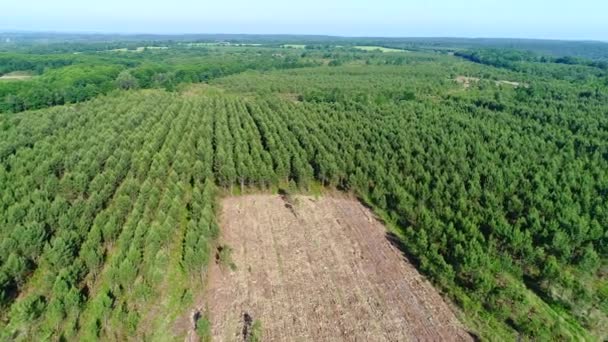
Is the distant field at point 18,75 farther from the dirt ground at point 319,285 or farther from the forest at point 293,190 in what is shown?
the dirt ground at point 319,285

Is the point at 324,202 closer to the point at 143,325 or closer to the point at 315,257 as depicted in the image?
the point at 315,257

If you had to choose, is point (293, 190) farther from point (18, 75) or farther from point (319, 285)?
point (18, 75)

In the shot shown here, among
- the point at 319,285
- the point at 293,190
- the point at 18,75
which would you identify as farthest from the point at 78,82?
the point at 319,285

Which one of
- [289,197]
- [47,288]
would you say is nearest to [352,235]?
[289,197]

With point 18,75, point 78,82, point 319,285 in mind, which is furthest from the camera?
point 18,75

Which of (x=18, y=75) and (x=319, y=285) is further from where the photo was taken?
(x=18, y=75)

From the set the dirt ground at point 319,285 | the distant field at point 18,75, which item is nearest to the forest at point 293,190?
the dirt ground at point 319,285
